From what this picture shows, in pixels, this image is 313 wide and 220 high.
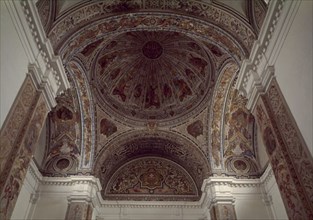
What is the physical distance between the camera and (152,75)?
11602 millimetres

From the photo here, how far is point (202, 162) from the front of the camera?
10992 millimetres

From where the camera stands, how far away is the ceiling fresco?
10.2 metres

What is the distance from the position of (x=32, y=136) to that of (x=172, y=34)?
6.84 m

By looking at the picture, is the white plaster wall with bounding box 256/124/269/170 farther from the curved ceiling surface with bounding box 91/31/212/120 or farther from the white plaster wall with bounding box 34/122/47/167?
the white plaster wall with bounding box 34/122/47/167

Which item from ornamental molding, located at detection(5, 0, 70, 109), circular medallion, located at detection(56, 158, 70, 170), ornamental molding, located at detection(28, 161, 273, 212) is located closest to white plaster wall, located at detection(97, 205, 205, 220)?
ornamental molding, located at detection(28, 161, 273, 212)

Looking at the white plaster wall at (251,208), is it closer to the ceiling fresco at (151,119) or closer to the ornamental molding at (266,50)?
the ceiling fresco at (151,119)

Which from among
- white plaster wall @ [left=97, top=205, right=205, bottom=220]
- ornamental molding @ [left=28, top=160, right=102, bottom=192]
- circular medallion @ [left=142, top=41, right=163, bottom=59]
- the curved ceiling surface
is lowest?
white plaster wall @ [left=97, top=205, right=205, bottom=220]

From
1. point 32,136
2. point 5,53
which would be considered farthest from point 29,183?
point 5,53

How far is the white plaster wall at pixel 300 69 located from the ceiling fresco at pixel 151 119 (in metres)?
4.25

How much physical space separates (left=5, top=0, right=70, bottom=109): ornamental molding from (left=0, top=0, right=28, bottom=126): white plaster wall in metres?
0.14

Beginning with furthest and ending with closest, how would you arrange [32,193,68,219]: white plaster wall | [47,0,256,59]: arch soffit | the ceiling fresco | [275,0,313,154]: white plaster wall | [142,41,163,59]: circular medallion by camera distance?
[142,41,163,59]: circular medallion < the ceiling fresco < [32,193,68,219]: white plaster wall < [47,0,256,59]: arch soffit < [275,0,313,154]: white plaster wall

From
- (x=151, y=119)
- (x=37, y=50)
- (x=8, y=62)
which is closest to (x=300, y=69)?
(x=8, y=62)

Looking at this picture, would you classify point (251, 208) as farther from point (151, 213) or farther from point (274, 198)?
point (151, 213)

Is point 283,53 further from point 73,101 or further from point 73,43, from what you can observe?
point 73,101
